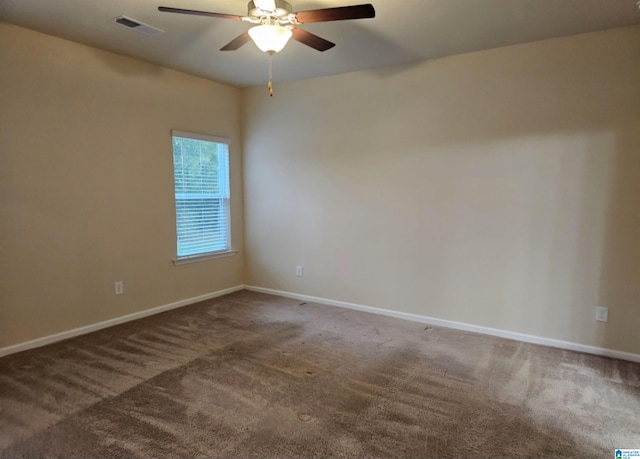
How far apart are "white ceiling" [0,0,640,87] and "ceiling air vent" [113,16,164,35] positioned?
0.06m

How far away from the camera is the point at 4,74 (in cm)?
297

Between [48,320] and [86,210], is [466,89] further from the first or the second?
[48,320]

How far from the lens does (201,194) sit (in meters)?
4.62

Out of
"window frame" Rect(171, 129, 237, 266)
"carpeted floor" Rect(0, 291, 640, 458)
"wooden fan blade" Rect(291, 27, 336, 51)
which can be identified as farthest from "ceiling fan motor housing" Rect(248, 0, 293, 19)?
"carpeted floor" Rect(0, 291, 640, 458)

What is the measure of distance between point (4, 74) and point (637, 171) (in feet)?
16.5

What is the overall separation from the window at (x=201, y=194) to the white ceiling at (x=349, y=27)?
0.96m

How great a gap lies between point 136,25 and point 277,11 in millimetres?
1363

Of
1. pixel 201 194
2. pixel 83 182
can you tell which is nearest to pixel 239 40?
pixel 83 182

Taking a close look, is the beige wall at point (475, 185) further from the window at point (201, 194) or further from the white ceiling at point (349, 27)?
the window at point (201, 194)

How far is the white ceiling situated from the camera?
2.62 m

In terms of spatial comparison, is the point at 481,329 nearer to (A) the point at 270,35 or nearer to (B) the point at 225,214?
(A) the point at 270,35

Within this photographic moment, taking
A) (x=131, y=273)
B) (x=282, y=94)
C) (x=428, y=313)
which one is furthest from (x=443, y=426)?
(x=282, y=94)

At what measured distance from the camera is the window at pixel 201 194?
14.3 ft

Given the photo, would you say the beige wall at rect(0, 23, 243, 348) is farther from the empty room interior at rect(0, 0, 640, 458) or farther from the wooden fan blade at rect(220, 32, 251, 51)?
the wooden fan blade at rect(220, 32, 251, 51)
